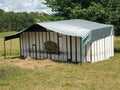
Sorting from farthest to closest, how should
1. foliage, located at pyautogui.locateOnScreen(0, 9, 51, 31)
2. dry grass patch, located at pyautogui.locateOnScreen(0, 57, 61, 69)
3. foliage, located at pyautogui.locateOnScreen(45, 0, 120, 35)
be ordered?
foliage, located at pyautogui.locateOnScreen(0, 9, 51, 31) < foliage, located at pyautogui.locateOnScreen(45, 0, 120, 35) < dry grass patch, located at pyautogui.locateOnScreen(0, 57, 61, 69)

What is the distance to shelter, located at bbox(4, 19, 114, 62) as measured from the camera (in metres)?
20.8

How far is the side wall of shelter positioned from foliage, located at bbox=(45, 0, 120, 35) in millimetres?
3743

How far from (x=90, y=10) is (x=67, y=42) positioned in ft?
23.0

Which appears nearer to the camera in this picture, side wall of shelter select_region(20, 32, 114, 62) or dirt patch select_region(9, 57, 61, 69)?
dirt patch select_region(9, 57, 61, 69)

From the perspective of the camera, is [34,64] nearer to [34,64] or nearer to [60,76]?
[34,64]

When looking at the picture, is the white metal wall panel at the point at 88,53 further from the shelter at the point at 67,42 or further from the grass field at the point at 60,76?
the grass field at the point at 60,76

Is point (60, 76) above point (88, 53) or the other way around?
the other way around

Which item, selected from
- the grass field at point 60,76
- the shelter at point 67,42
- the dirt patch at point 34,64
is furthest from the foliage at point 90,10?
the dirt patch at point 34,64

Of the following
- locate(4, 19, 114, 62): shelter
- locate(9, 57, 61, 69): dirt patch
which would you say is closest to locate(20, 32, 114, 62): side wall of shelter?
locate(4, 19, 114, 62): shelter

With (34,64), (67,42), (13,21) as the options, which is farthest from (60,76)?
(13,21)

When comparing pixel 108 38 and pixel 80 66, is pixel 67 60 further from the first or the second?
pixel 108 38

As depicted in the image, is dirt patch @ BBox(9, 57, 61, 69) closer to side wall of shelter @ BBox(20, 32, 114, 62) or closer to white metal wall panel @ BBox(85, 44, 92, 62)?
side wall of shelter @ BBox(20, 32, 114, 62)

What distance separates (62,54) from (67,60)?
58 centimetres

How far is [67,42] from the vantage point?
21.5 metres
